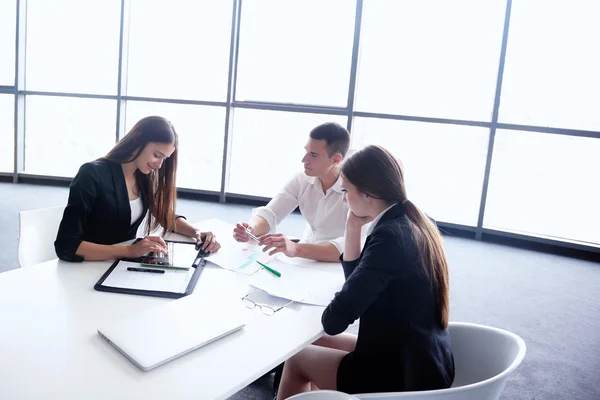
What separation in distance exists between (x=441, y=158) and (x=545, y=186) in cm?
109

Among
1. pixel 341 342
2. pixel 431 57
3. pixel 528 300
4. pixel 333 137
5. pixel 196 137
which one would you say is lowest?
pixel 528 300

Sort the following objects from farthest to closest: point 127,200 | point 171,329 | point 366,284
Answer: point 127,200 < point 366,284 < point 171,329

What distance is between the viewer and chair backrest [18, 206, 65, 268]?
5.82 feet

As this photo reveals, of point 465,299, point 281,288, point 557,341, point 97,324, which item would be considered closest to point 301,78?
point 465,299

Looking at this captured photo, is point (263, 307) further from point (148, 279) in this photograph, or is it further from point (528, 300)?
point (528, 300)

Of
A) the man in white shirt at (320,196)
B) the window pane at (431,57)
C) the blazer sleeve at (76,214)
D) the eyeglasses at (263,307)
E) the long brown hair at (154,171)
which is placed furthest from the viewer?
the window pane at (431,57)

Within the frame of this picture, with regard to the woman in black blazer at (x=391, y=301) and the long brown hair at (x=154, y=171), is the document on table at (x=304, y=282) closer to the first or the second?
the woman in black blazer at (x=391, y=301)

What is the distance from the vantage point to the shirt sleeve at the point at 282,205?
2.29 metres

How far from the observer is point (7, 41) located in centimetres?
588

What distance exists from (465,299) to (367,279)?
7.87 feet

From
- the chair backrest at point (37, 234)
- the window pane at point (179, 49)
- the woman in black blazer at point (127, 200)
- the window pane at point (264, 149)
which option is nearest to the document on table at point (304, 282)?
the woman in black blazer at point (127, 200)

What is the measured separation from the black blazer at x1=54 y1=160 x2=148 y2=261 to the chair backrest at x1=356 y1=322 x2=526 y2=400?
1174 millimetres

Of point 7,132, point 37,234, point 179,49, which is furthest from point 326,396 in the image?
point 7,132

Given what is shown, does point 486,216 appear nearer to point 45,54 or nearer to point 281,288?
point 281,288
